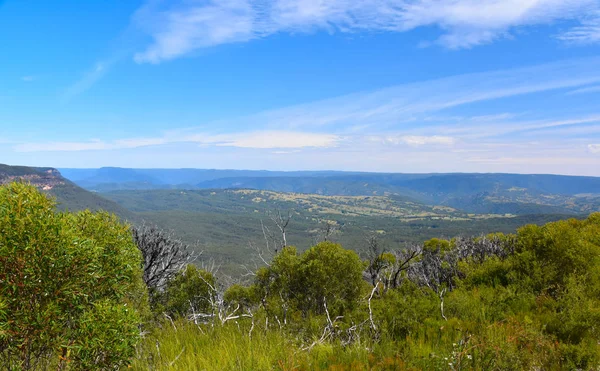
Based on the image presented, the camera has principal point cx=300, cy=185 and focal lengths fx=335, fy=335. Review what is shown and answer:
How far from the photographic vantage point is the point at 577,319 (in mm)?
5617

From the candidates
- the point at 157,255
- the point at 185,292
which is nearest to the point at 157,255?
the point at 157,255

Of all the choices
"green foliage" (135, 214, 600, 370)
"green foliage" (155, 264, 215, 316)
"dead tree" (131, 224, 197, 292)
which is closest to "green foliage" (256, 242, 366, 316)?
"green foliage" (135, 214, 600, 370)

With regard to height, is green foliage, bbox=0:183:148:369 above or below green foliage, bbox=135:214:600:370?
above

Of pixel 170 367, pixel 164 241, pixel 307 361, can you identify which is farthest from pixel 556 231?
pixel 164 241

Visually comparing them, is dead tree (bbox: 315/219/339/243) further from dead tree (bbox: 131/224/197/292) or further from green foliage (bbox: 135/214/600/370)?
dead tree (bbox: 131/224/197/292)

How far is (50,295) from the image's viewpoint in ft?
10.9

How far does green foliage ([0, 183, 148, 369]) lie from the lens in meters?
3.12

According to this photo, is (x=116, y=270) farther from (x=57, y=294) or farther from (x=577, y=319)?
(x=577, y=319)

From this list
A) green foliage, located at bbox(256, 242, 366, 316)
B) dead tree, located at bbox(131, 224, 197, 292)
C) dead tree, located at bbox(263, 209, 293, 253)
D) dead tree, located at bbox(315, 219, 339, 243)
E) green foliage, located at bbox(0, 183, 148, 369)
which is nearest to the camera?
green foliage, located at bbox(0, 183, 148, 369)

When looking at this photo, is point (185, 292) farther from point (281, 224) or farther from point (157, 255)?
point (281, 224)

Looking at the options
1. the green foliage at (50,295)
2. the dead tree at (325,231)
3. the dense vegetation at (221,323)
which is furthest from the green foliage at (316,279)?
the green foliage at (50,295)

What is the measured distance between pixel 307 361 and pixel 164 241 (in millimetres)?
14995

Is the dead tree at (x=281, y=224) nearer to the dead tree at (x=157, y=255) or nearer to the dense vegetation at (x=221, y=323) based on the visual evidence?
the dense vegetation at (x=221, y=323)

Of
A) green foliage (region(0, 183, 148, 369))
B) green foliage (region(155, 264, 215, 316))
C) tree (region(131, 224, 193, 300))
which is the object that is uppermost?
green foliage (region(0, 183, 148, 369))
